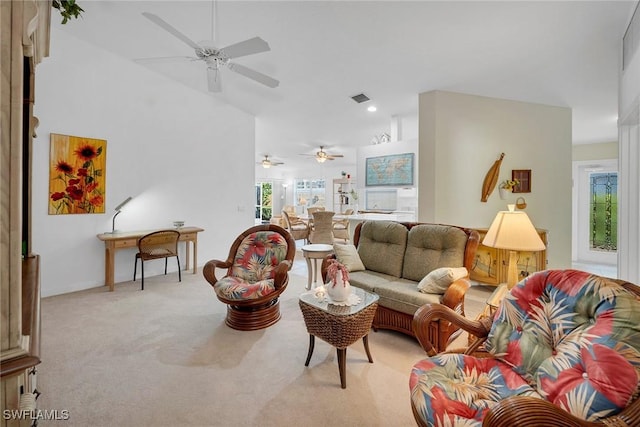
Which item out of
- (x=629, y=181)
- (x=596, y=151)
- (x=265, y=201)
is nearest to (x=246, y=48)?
(x=629, y=181)

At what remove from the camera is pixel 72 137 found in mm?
3725

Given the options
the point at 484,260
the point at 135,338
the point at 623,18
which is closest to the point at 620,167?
the point at 623,18

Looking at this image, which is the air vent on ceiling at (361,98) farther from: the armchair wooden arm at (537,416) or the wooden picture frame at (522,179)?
the armchair wooden arm at (537,416)

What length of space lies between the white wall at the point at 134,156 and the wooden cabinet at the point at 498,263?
421 centimetres

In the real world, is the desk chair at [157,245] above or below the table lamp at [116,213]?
below

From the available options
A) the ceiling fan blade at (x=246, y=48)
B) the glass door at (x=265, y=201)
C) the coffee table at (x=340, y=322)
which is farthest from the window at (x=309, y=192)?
the coffee table at (x=340, y=322)

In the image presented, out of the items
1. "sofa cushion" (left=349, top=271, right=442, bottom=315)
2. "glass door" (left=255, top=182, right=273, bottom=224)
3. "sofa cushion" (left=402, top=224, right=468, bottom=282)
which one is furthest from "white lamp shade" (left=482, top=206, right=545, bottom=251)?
"glass door" (left=255, top=182, right=273, bottom=224)

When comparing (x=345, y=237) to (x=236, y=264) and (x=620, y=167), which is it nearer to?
(x=236, y=264)

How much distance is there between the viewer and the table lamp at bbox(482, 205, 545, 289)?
2.14m

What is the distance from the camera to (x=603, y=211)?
596 centimetres

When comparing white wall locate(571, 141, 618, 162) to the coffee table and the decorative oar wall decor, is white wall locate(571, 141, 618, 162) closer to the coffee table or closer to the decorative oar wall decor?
the decorative oar wall decor

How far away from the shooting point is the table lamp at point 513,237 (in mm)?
2137

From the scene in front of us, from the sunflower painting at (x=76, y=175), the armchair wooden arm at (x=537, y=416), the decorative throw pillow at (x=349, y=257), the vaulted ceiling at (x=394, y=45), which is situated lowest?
the armchair wooden arm at (x=537, y=416)

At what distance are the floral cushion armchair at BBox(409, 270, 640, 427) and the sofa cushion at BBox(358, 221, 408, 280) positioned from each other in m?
1.43
